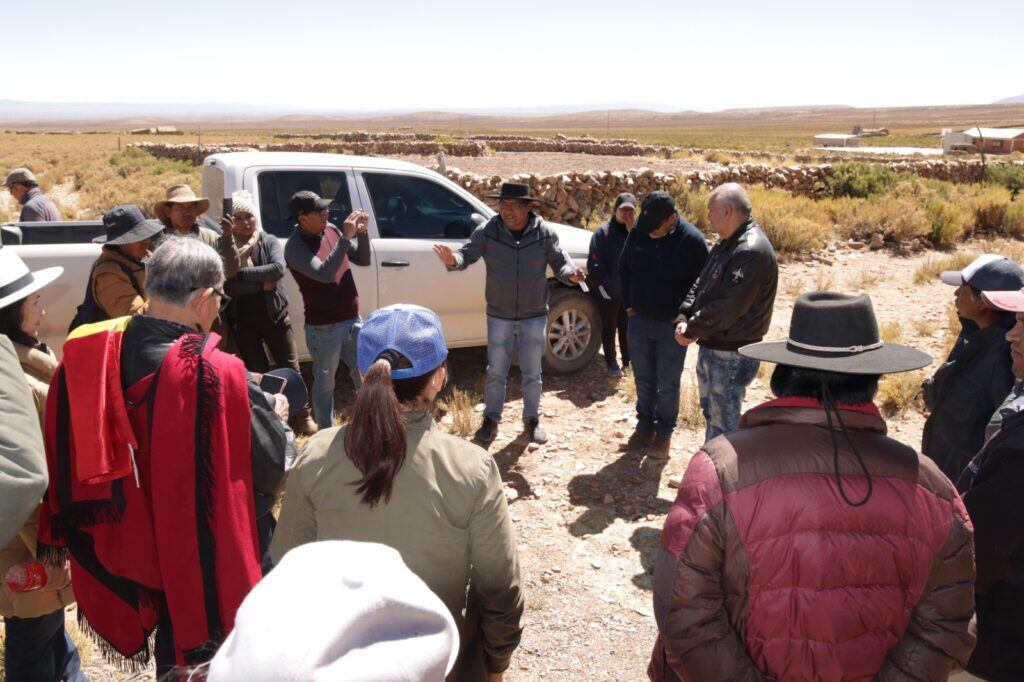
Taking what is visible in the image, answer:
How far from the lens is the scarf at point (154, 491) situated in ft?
7.25

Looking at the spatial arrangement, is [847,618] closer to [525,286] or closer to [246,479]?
[246,479]

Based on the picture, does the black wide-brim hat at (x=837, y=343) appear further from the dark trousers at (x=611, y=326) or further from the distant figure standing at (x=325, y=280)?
the dark trousers at (x=611, y=326)

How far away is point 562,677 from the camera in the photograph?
3.32m

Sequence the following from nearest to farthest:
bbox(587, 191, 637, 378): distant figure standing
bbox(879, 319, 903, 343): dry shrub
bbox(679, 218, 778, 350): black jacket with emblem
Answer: bbox(679, 218, 778, 350): black jacket with emblem, bbox(587, 191, 637, 378): distant figure standing, bbox(879, 319, 903, 343): dry shrub

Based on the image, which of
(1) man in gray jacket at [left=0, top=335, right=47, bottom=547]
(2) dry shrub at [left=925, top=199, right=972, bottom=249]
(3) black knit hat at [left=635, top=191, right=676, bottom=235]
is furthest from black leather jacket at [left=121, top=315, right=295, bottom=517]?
(2) dry shrub at [left=925, top=199, right=972, bottom=249]

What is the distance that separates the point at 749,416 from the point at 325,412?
3.62m

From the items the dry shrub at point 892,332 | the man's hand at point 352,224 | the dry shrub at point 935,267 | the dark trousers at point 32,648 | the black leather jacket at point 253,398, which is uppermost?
the man's hand at point 352,224

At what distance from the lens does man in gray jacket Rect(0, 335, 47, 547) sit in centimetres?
181

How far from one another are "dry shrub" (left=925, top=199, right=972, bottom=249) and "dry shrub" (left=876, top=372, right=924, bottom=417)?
7979 mm

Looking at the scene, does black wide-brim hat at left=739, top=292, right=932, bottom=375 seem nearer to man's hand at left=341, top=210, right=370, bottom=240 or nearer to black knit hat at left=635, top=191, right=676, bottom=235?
black knit hat at left=635, top=191, right=676, bottom=235

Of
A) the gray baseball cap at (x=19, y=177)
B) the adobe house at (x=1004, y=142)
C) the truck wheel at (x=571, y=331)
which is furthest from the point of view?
the adobe house at (x=1004, y=142)

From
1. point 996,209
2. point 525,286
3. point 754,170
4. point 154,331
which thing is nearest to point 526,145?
point 754,170

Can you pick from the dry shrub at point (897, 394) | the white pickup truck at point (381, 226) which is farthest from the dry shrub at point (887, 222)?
the white pickup truck at point (381, 226)

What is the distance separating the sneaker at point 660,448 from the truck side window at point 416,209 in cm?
220
